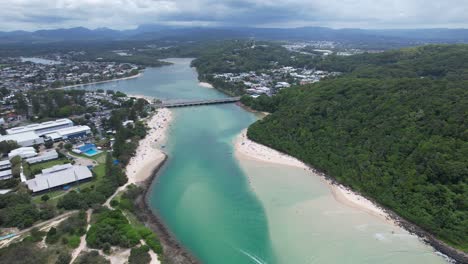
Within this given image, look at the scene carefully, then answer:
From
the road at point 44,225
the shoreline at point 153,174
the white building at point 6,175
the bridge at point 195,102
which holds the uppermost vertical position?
the white building at point 6,175

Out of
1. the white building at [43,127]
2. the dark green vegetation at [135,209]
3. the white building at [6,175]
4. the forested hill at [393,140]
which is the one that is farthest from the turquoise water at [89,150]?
the forested hill at [393,140]

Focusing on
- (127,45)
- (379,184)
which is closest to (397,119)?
(379,184)

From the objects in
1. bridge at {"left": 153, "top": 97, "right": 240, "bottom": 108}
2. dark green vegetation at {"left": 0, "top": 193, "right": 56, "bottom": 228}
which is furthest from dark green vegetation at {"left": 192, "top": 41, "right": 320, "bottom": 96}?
dark green vegetation at {"left": 0, "top": 193, "right": 56, "bottom": 228}

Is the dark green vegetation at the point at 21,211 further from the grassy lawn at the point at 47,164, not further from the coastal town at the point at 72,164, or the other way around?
the grassy lawn at the point at 47,164

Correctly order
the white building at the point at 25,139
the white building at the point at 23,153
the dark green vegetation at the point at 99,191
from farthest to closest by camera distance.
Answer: the white building at the point at 25,139, the white building at the point at 23,153, the dark green vegetation at the point at 99,191

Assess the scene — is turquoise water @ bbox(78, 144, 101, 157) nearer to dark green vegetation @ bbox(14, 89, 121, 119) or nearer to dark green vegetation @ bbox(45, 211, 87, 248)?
dark green vegetation @ bbox(45, 211, 87, 248)

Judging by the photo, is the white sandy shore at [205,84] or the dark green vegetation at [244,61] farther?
the dark green vegetation at [244,61]

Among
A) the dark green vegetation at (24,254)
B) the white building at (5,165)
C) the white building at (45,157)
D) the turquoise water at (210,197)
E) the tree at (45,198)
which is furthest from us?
the white building at (45,157)
